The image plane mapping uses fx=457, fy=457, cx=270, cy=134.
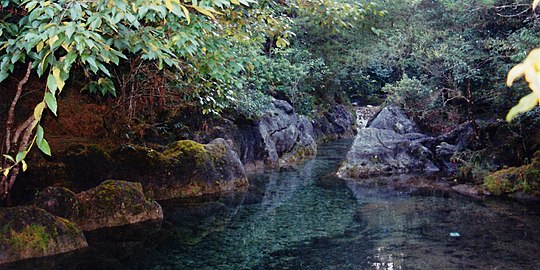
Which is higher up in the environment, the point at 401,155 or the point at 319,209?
the point at 401,155

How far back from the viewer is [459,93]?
1475 cm

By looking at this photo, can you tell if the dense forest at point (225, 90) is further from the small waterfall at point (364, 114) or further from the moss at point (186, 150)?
the small waterfall at point (364, 114)

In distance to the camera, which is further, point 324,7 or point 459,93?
point 459,93

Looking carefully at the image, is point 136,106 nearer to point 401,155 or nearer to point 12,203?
point 12,203

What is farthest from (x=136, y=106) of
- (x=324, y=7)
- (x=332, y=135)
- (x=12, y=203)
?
(x=332, y=135)

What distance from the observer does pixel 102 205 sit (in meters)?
8.81

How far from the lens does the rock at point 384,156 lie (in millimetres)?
16016

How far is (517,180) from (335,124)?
1931cm

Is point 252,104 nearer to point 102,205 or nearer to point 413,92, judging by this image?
point 413,92

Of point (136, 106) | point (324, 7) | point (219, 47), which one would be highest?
point (324, 7)

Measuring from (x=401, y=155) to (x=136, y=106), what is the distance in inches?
379

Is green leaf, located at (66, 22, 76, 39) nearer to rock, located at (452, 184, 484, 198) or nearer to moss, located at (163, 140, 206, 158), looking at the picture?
moss, located at (163, 140, 206, 158)

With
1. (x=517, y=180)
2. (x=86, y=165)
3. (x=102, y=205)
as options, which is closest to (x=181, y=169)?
(x=86, y=165)

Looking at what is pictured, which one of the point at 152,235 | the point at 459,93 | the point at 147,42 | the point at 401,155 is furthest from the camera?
the point at 401,155
